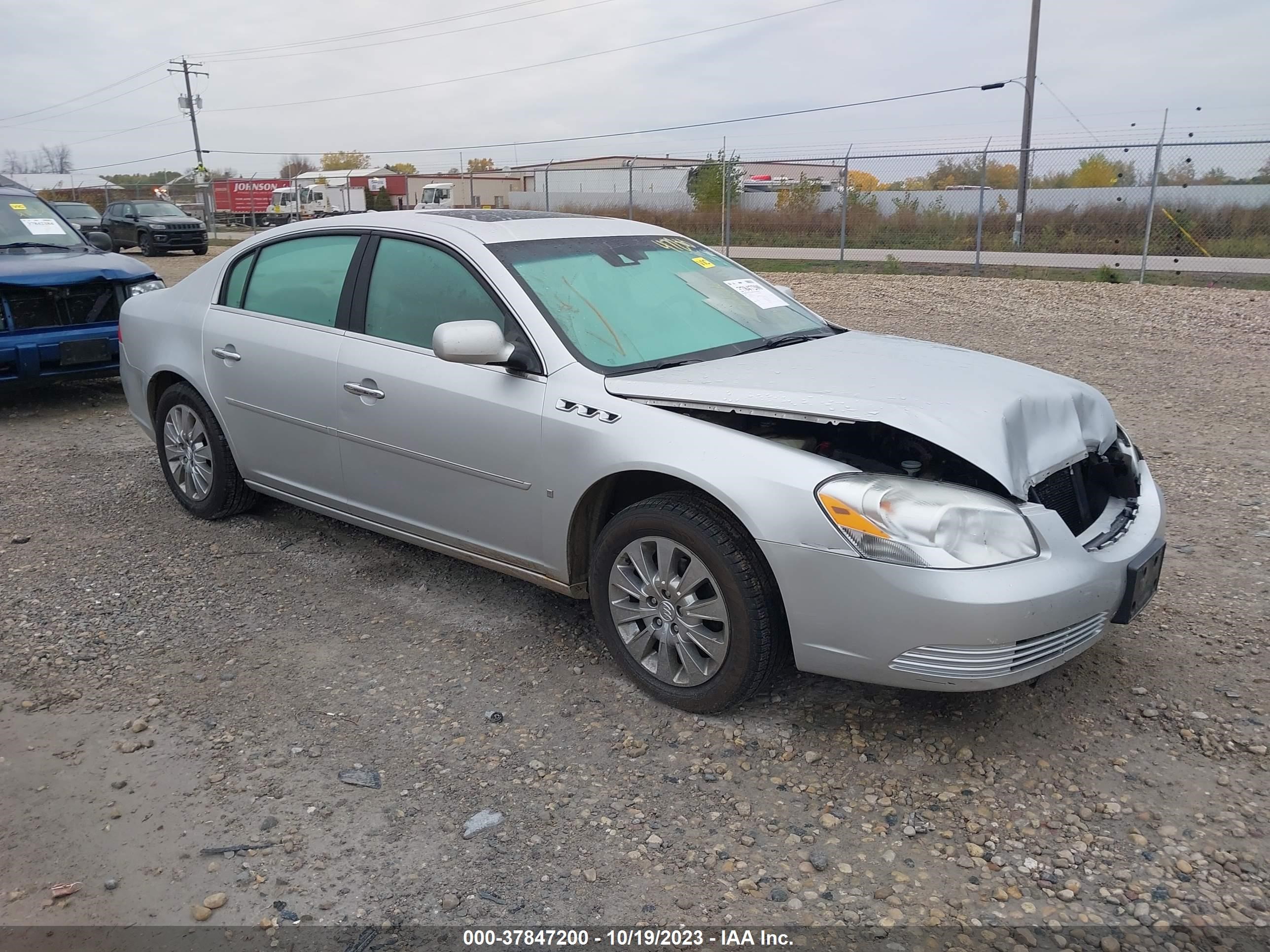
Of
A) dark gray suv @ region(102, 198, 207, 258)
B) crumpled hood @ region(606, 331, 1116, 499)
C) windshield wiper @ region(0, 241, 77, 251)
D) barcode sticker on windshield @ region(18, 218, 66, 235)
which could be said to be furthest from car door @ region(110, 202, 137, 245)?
crumpled hood @ region(606, 331, 1116, 499)

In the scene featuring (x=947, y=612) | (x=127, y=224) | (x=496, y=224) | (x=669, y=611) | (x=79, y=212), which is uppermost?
(x=496, y=224)

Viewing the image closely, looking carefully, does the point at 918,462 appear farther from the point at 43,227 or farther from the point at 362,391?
the point at 43,227

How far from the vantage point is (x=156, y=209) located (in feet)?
86.3

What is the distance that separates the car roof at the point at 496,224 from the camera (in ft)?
13.4

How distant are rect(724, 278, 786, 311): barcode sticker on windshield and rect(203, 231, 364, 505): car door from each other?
1.68 meters

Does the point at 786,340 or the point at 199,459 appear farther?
the point at 199,459

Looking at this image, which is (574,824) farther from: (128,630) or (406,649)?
(128,630)

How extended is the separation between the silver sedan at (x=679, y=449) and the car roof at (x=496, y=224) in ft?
0.06

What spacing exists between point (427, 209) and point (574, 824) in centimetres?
305

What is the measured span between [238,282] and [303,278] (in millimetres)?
580

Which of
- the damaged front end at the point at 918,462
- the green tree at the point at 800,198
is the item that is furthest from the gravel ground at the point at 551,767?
the green tree at the point at 800,198

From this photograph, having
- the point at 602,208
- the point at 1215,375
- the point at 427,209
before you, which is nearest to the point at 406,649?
the point at 427,209

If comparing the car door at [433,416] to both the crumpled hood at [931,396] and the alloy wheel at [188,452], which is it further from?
the alloy wheel at [188,452]

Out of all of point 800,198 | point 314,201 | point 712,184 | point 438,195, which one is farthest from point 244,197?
point 800,198
